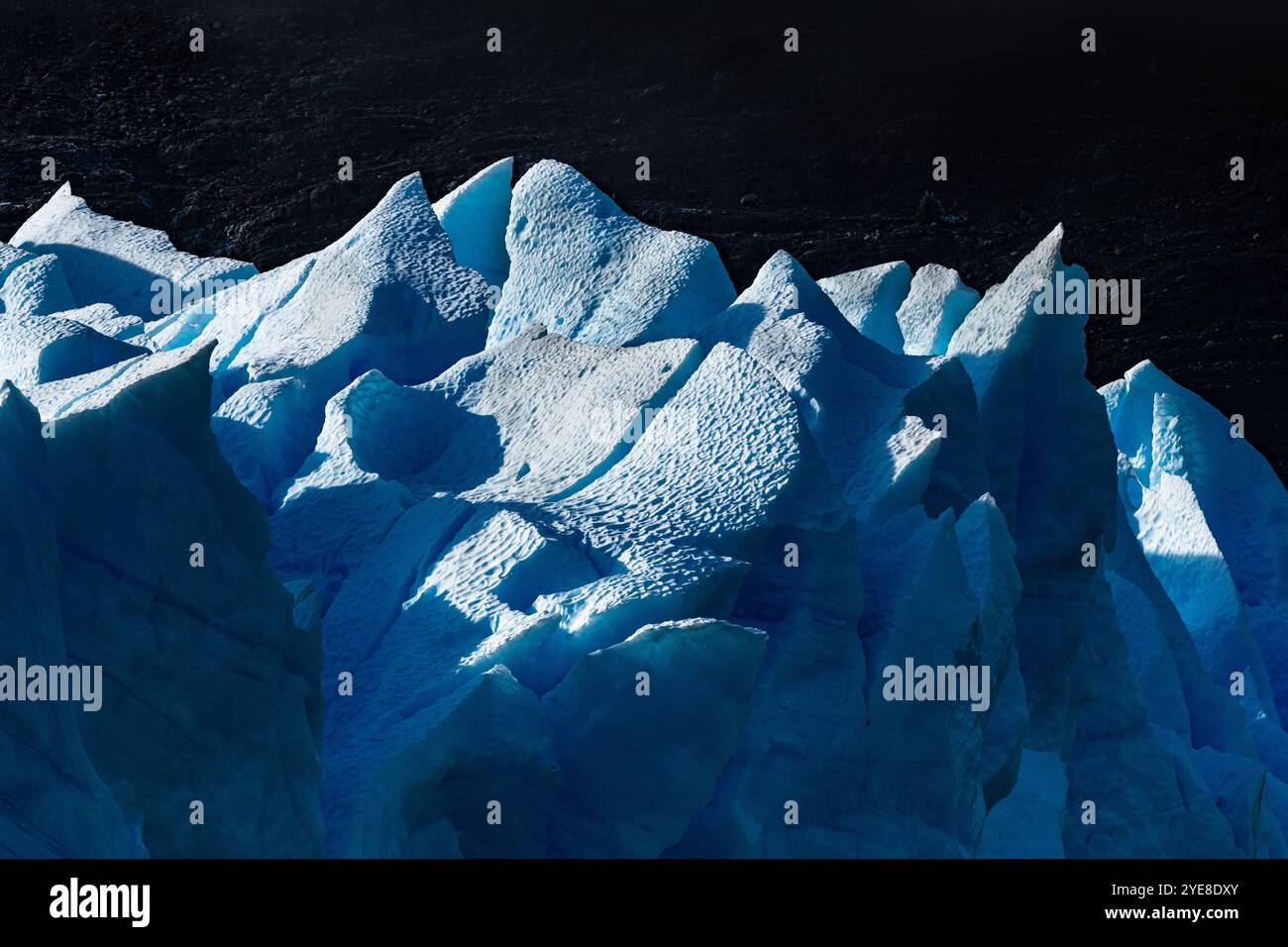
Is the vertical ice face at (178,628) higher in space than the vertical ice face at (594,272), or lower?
lower

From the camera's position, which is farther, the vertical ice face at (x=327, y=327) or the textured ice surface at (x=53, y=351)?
the textured ice surface at (x=53, y=351)

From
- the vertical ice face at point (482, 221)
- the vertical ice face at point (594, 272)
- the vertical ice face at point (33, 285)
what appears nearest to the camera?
the vertical ice face at point (594, 272)

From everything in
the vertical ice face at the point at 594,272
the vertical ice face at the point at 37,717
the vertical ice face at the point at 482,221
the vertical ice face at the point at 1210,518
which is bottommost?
the vertical ice face at the point at 37,717

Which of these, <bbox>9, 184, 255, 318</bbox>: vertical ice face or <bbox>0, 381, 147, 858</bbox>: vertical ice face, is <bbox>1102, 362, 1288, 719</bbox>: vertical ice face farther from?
<bbox>0, 381, 147, 858</bbox>: vertical ice face

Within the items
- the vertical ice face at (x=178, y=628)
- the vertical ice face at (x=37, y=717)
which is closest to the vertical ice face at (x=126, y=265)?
the vertical ice face at (x=178, y=628)

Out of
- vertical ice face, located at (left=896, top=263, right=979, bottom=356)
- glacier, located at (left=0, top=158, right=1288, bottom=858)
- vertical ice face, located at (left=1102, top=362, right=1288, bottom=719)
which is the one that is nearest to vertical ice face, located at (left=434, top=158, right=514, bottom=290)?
glacier, located at (left=0, top=158, right=1288, bottom=858)

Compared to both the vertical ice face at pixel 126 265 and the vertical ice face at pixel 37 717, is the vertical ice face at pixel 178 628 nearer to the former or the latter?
the vertical ice face at pixel 37 717

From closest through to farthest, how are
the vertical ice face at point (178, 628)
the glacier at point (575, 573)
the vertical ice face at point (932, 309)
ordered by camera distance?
the vertical ice face at point (178, 628) → the glacier at point (575, 573) → the vertical ice face at point (932, 309)

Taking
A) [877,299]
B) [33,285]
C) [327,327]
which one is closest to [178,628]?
[327,327]
